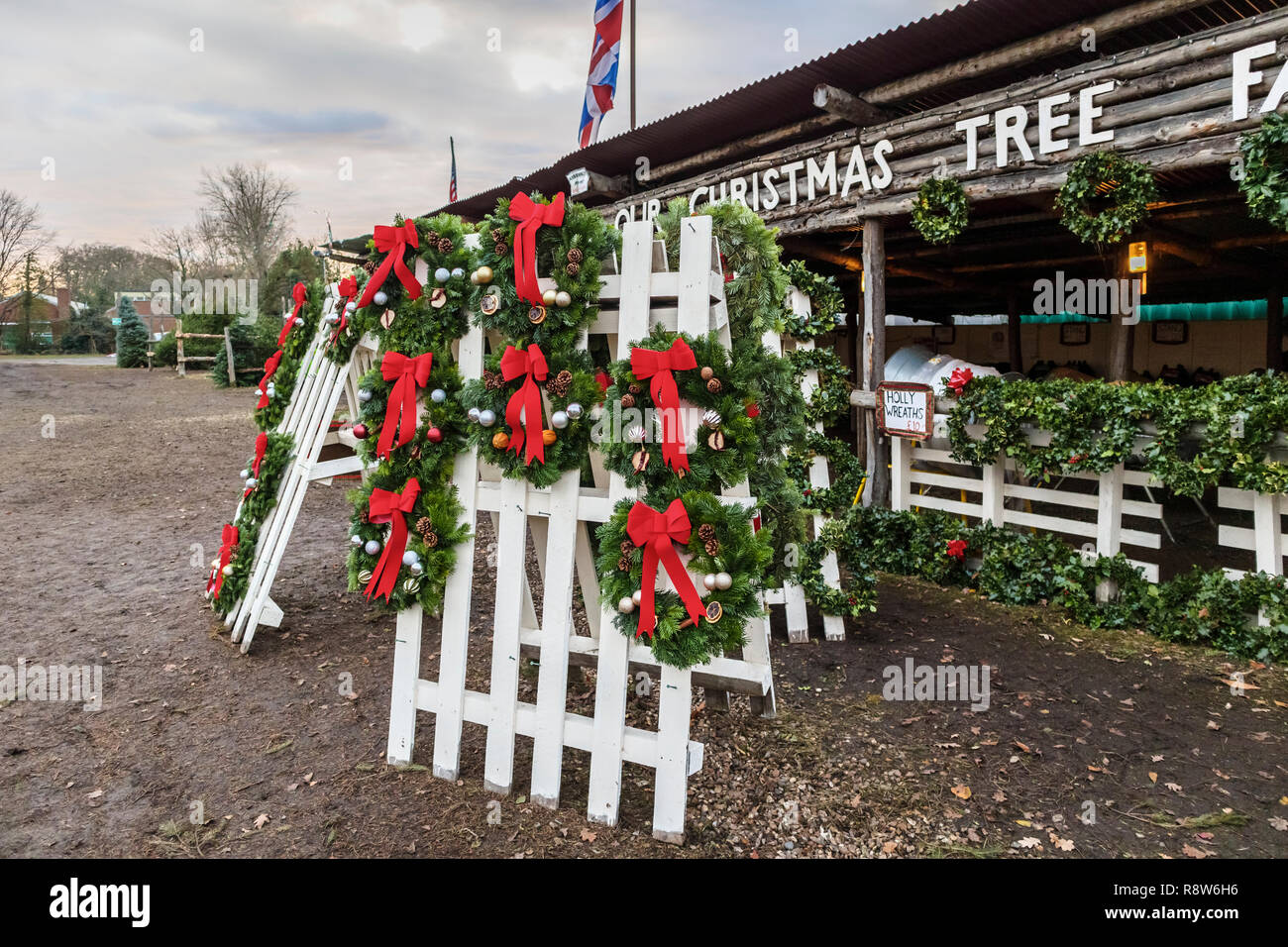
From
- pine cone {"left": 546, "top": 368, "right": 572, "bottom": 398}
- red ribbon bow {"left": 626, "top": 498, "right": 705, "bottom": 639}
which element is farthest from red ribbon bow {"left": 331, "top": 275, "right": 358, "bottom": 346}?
red ribbon bow {"left": 626, "top": 498, "right": 705, "bottom": 639}

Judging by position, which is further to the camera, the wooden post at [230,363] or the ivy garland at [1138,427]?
the wooden post at [230,363]

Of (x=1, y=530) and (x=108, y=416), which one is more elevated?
(x=108, y=416)

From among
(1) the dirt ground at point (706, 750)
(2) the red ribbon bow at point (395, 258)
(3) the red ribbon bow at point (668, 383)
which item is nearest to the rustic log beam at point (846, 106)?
(1) the dirt ground at point (706, 750)

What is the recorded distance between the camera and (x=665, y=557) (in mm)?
2637

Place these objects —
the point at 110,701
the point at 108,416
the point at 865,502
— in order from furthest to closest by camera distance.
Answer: the point at 108,416 → the point at 865,502 → the point at 110,701

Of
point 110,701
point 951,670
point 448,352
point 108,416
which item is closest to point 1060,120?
point 951,670

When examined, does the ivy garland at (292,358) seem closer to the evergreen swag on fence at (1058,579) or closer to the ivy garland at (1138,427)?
the evergreen swag on fence at (1058,579)

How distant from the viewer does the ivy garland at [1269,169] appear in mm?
4203

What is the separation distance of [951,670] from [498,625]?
2.80 m

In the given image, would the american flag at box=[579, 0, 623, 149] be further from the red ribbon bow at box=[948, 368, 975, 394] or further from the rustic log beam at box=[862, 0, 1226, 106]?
the red ribbon bow at box=[948, 368, 975, 394]

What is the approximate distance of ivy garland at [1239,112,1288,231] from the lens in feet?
13.8

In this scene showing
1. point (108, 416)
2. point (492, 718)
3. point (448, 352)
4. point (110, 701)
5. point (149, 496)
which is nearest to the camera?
point (492, 718)
